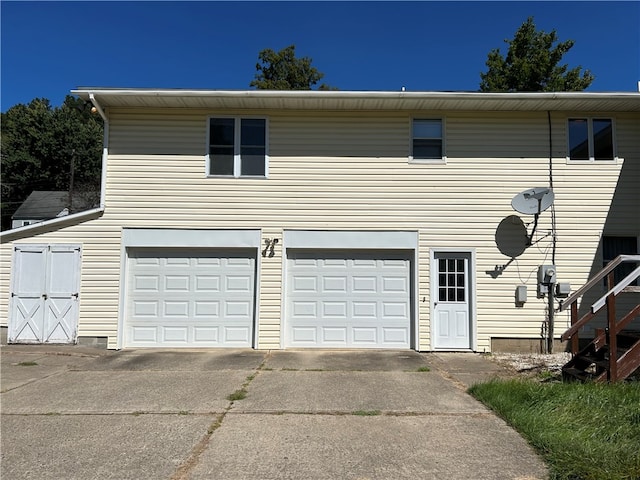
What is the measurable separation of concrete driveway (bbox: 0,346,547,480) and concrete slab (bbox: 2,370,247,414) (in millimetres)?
23

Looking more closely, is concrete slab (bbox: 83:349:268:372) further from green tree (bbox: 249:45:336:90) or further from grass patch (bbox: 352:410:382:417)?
green tree (bbox: 249:45:336:90)

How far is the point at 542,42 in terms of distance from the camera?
24297 mm

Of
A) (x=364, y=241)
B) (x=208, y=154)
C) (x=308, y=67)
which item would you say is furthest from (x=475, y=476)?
(x=308, y=67)

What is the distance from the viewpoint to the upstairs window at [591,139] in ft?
32.5

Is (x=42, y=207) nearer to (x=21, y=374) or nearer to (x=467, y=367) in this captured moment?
(x=21, y=374)

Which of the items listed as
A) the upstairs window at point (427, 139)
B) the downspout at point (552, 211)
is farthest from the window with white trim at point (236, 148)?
the downspout at point (552, 211)

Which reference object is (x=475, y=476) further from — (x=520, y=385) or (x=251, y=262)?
(x=251, y=262)

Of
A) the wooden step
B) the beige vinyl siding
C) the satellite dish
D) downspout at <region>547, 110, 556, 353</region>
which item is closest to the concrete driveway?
the wooden step

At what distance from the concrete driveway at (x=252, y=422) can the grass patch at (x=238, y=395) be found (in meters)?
0.01

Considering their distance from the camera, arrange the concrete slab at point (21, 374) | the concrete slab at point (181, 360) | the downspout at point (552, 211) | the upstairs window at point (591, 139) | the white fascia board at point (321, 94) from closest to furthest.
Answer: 1. the concrete slab at point (21, 374)
2. the concrete slab at point (181, 360)
3. the white fascia board at point (321, 94)
4. the downspout at point (552, 211)
5. the upstairs window at point (591, 139)

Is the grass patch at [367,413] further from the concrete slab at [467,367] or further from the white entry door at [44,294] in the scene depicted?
the white entry door at [44,294]

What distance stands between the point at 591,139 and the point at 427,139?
11.4ft

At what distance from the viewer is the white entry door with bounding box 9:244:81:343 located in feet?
30.6

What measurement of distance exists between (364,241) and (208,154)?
3705 mm
